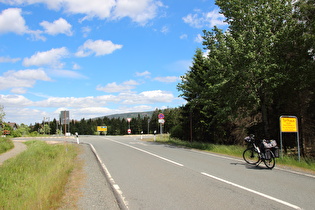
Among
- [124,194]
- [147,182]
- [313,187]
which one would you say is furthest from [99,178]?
[313,187]

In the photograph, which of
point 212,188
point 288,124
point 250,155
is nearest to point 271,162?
point 250,155

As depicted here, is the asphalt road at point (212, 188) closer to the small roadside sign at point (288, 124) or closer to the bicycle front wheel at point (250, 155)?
the bicycle front wheel at point (250, 155)

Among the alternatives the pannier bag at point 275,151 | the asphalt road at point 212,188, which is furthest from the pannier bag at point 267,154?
the asphalt road at point 212,188

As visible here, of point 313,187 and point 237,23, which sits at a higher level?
point 237,23

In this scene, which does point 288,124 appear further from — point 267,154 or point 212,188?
point 212,188

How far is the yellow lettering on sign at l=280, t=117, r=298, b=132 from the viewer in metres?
12.0

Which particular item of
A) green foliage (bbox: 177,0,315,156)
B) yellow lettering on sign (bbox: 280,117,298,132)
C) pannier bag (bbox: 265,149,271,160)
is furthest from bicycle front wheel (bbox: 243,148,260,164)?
green foliage (bbox: 177,0,315,156)

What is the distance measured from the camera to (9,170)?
1097 cm

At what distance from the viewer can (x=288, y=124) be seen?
12.3 meters

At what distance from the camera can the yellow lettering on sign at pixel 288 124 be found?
39.5 ft

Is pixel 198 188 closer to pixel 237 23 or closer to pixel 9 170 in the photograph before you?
pixel 9 170

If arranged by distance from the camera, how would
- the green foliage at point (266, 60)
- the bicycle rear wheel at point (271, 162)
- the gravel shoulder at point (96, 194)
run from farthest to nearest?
the green foliage at point (266, 60)
the bicycle rear wheel at point (271, 162)
the gravel shoulder at point (96, 194)

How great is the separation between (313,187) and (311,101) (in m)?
12.0

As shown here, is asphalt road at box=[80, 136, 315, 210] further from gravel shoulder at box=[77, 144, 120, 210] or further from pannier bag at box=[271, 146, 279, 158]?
pannier bag at box=[271, 146, 279, 158]
